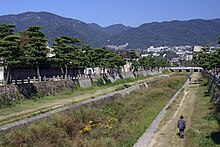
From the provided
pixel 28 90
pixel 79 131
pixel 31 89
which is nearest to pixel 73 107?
pixel 79 131

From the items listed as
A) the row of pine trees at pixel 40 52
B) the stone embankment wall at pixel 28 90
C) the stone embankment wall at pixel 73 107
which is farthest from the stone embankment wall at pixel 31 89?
the stone embankment wall at pixel 73 107

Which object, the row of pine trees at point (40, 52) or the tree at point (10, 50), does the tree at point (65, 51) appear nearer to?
the row of pine trees at point (40, 52)

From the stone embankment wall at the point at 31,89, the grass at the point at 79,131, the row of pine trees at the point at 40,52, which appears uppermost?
the row of pine trees at the point at 40,52

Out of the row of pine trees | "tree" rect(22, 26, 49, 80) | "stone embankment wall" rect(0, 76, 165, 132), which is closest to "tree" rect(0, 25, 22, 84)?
the row of pine trees

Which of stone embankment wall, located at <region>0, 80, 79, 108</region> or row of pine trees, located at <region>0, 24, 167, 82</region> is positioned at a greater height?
row of pine trees, located at <region>0, 24, 167, 82</region>

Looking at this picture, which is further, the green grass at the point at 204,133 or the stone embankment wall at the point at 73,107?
the stone embankment wall at the point at 73,107

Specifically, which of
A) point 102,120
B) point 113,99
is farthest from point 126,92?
point 102,120

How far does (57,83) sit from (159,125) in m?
21.7

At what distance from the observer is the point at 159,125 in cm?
2133

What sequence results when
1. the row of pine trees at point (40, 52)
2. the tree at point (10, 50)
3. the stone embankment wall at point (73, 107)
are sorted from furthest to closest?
the row of pine trees at point (40, 52), the tree at point (10, 50), the stone embankment wall at point (73, 107)

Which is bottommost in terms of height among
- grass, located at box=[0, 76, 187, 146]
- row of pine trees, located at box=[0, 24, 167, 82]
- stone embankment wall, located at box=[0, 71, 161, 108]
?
grass, located at box=[0, 76, 187, 146]

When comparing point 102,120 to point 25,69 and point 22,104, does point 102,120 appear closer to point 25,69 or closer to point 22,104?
point 22,104

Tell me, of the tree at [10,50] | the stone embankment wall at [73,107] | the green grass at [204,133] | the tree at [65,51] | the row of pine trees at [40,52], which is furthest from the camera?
the tree at [65,51]

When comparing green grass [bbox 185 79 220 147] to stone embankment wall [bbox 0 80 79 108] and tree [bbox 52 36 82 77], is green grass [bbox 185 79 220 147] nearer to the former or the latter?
stone embankment wall [bbox 0 80 79 108]
